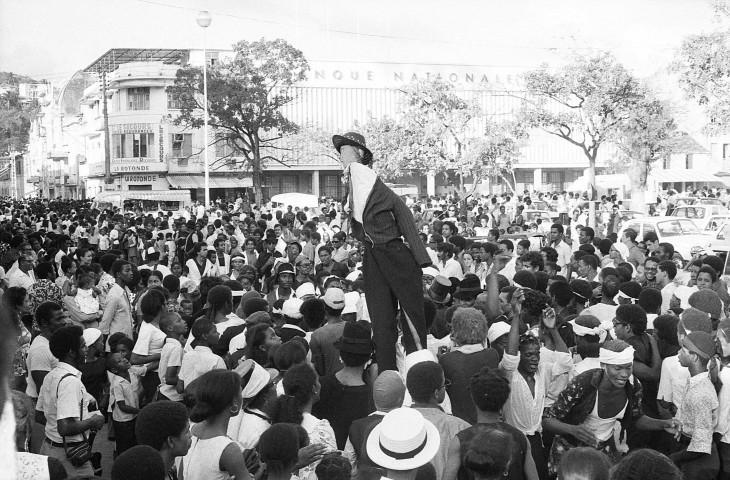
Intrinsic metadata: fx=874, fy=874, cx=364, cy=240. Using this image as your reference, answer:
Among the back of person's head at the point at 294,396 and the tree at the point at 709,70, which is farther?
the tree at the point at 709,70

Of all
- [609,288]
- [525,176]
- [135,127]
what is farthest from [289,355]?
[525,176]

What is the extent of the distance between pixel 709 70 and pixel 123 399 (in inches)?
873

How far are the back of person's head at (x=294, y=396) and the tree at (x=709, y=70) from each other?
22615 mm

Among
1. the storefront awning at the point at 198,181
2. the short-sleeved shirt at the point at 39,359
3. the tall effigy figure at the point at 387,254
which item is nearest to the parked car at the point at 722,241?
the tall effigy figure at the point at 387,254

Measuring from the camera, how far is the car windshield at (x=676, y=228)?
63.4 ft

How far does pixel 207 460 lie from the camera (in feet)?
13.4

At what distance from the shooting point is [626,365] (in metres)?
4.99

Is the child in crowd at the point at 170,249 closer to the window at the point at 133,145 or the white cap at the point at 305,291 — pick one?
the white cap at the point at 305,291

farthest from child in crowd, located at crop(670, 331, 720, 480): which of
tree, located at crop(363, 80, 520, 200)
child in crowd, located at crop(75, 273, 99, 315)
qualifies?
tree, located at crop(363, 80, 520, 200)

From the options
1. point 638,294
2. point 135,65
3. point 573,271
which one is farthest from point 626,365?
point 135,65

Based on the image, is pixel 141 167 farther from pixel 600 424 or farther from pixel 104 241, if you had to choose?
pixel 600 424

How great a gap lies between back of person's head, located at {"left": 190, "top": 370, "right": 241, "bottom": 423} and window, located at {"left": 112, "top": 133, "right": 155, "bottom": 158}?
5683cm

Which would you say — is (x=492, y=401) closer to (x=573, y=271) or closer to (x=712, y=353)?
(x=712, y=353)

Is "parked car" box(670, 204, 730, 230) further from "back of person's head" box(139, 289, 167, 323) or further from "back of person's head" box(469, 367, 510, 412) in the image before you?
"back of person's head" box(469, 367, 510, 412)
